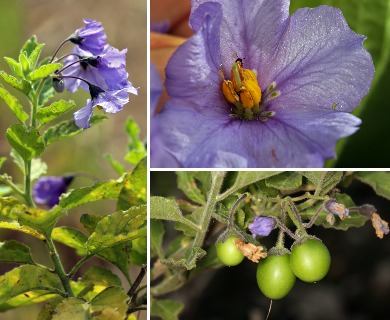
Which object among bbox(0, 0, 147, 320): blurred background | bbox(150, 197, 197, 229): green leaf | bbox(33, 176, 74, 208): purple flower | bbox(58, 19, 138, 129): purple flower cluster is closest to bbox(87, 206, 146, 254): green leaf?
bbox(150, 197, 197, 229): green leaf

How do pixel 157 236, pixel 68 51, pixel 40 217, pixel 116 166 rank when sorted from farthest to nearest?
pixel 68 51
pixel 116 166
pixel 157 236
pixel 40 217

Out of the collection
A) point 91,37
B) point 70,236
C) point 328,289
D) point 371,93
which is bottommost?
point 328,289

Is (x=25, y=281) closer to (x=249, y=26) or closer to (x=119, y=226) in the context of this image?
(x=119, y=226)

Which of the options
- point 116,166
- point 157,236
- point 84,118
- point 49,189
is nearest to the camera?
point 84,118

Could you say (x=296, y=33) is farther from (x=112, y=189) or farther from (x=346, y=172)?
(x=112, y=189)

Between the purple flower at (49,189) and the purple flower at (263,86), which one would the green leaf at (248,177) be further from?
the purple flower at (49,189)

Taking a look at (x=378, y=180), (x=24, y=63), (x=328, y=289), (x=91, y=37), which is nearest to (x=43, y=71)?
(x=24, y=63)

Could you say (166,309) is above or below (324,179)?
below
